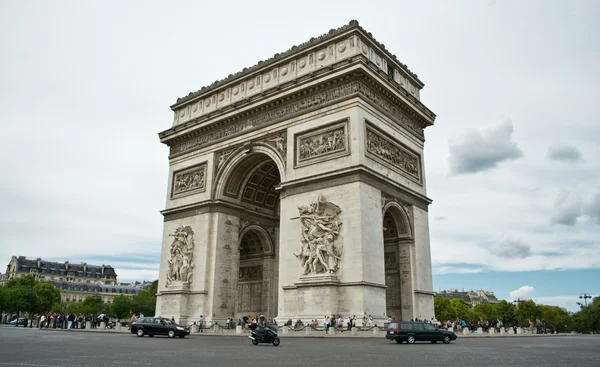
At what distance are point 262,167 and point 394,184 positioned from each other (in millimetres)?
9101

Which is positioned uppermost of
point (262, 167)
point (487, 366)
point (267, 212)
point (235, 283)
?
point (262, 167)

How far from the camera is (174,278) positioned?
30734 mm

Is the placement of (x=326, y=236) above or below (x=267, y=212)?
below

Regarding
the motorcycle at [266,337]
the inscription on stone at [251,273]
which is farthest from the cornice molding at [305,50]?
the motorcycle at [266,337]

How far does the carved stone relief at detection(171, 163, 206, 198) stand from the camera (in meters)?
32.3

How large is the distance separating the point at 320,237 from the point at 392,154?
677cm

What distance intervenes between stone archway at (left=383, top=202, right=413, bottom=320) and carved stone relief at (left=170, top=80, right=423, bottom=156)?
5.60m

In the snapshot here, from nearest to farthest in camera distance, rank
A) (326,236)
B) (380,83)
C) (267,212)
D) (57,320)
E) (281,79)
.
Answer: (326,236)
(380,83)
(281,79)
(267,212)
(57,320)

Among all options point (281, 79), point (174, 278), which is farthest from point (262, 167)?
point (174, 278)

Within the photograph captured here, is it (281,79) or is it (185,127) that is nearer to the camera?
(281,79)

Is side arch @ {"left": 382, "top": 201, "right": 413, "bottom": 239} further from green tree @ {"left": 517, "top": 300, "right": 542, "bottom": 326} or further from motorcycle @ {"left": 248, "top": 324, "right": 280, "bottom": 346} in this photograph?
green tree @ {"left": 517, "top": 300, "right": 542, "bottom": 326}

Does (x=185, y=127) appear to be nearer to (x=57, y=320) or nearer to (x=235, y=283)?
(x=235, y=283)

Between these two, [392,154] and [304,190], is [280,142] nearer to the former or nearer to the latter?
[304,190]

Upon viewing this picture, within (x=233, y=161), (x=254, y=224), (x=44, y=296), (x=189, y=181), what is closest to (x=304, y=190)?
(x=233, y=161)
